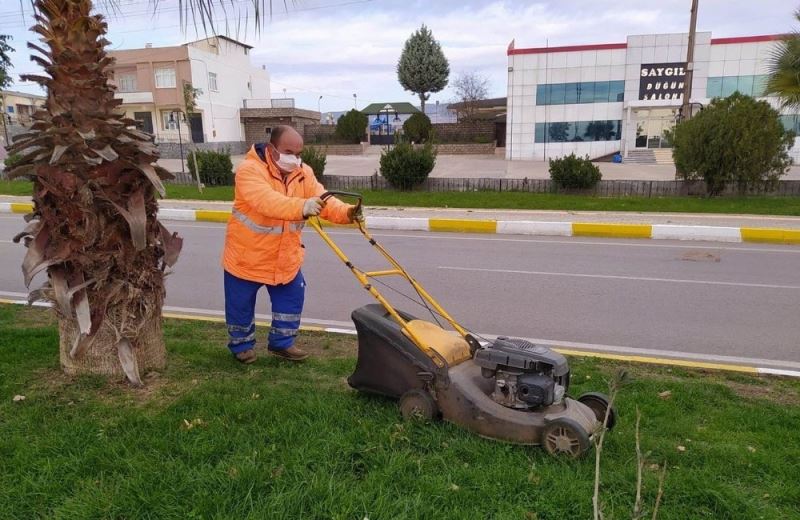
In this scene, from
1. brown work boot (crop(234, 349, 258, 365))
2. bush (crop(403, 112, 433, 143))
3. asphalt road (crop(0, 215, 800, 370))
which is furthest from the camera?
bush (crop(403, 112, 433, 143))

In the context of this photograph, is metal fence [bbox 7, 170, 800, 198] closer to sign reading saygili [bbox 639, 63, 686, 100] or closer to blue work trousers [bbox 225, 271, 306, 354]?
blue work trousers [bbox 225, 271, 306, 354]

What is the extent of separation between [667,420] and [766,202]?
13.9 metres

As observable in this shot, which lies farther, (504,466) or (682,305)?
(682,305)

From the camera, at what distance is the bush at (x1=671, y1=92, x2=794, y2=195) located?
14.8 meters

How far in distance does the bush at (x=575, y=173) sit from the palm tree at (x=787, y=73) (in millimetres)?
4495

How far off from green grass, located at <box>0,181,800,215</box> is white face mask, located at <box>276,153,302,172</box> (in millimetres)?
11594

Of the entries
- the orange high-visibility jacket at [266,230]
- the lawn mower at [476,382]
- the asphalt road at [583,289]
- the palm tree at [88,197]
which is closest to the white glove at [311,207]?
the lawn mower at [476,382]

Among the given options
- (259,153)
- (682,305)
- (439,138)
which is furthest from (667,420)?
(439,138)

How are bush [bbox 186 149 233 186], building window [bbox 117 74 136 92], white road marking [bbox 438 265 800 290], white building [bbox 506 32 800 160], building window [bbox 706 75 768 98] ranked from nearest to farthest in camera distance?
white road marking [bbox 438 265 800 290]
bush [bbox 186 149 233 186]
building window [bbox 706 75 768 98]
white building [bbox 506 32 800 160]
building window [bbox 117 74 136 92]

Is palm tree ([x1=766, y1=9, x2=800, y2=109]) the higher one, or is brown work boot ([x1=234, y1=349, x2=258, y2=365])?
palm tree ([x1=766, y1=9, x2=800, y2=109])

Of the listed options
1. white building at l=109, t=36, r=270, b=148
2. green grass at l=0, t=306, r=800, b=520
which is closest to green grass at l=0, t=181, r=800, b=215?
green grass at l=0, t=306, r=800, b=520

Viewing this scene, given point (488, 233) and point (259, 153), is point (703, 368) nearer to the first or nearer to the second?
point (259, 153)

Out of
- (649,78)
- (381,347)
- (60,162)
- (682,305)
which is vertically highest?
(649,78)

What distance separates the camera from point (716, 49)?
34.4 m
